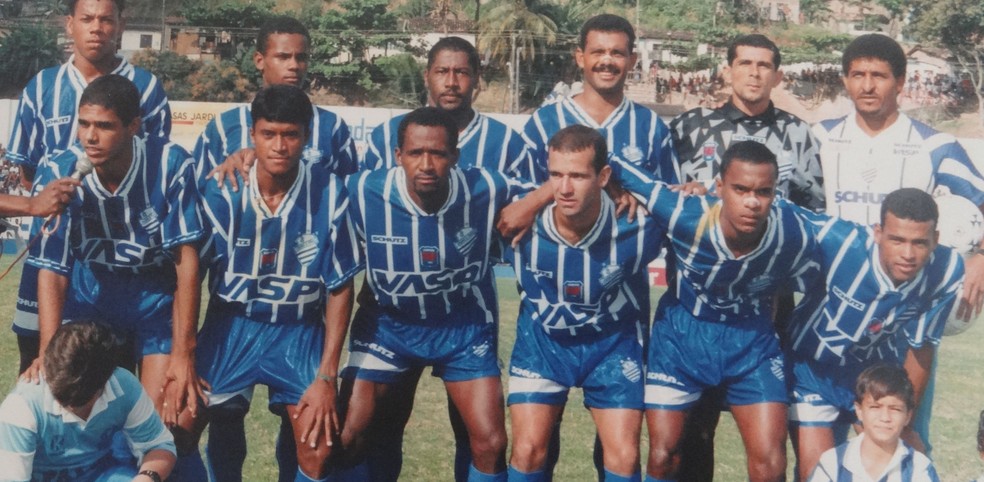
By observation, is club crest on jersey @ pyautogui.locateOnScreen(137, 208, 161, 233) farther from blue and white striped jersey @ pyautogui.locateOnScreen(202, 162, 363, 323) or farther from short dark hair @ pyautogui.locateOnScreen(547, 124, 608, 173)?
short dark hair @ pyautogui.locateOnScreen(547, 124, 608, 173)

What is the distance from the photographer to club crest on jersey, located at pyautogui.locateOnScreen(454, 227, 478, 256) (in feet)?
13.3

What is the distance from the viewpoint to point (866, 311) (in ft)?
13.2

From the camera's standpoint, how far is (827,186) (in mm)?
4367

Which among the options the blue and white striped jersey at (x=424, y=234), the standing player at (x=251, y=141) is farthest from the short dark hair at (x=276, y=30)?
the blue and white striped jersey at (x=424, y=234)

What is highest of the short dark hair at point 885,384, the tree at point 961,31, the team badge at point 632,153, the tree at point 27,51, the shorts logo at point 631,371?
the tree at point 961,31

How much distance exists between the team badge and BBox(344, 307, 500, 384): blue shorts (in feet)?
3.01

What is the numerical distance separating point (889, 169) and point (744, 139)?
631 millimetres

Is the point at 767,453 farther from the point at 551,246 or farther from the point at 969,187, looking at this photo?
the point at 969,187

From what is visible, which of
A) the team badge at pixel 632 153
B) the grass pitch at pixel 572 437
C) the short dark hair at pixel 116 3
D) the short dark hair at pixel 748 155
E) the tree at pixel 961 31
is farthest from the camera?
the tree at pixel 961 31

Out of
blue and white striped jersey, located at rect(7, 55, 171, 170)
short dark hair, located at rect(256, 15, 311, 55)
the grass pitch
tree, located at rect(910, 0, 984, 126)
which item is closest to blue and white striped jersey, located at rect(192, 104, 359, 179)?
blue and white striped jersey, located at rect(7, 55, 171, 170)

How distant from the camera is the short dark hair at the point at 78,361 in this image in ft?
11.2

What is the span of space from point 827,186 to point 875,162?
0.71ft

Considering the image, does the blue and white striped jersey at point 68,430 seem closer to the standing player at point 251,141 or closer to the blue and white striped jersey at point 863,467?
the standing player at point 251,141

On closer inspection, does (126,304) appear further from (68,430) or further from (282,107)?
(282,107)
